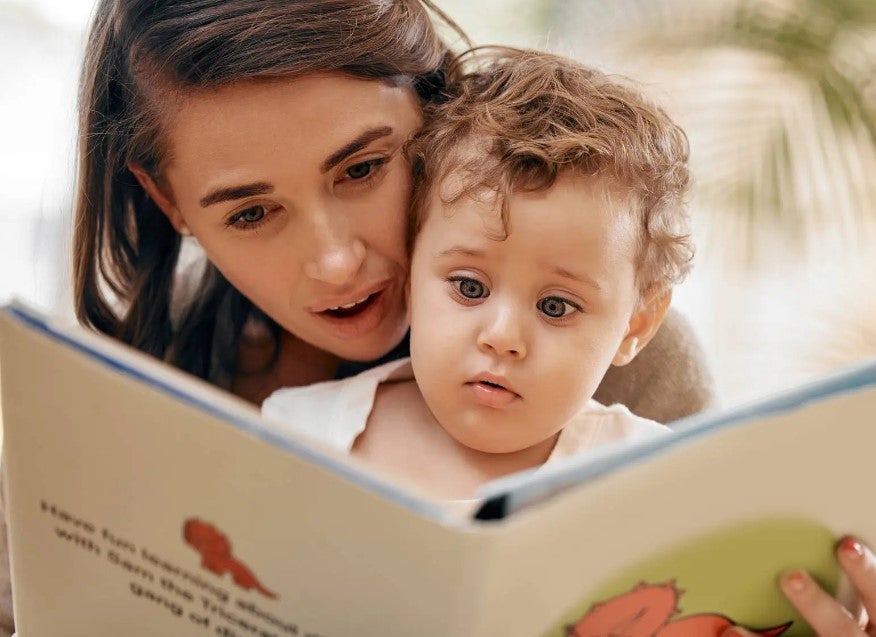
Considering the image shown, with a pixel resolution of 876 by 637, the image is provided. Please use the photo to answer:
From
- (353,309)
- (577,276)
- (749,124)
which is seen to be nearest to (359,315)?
(353,309)

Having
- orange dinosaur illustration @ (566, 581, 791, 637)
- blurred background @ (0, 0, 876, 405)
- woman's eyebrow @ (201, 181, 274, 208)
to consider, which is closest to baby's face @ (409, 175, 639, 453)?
woman's eyebrow @ (201, 181, 274, 208)

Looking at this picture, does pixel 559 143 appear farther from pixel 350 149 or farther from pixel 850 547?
pixel 850 547

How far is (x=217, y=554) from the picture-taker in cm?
83

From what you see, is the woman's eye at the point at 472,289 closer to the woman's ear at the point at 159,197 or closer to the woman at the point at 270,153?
the woman at the point at 270,153

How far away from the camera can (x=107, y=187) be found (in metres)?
1.38

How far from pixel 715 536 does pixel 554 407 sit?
0.35 meters

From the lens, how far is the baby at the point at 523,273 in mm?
1135

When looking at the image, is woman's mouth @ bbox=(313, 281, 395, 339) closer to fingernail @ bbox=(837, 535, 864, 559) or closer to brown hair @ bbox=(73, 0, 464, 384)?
brown hair @ bbox=(73, 0, 464, 384)

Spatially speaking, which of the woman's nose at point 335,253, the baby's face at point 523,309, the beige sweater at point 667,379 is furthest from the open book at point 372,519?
the beige sweater at point 667,379

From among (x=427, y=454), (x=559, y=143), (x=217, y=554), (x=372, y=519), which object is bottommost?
(x=427, y=454)

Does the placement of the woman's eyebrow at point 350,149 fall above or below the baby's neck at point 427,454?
above

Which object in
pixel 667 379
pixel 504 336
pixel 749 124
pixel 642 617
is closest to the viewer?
pixel 642 617

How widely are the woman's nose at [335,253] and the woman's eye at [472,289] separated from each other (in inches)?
6.0

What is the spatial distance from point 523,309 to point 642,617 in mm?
388
